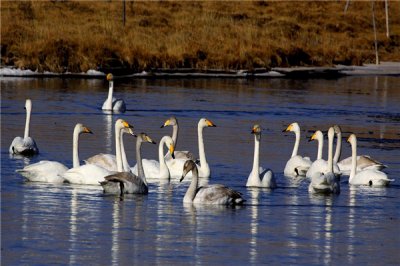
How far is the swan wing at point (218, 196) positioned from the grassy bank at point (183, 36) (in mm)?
23331

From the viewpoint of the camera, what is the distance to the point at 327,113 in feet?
93.5

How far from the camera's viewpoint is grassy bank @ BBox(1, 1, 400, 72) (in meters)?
38.4

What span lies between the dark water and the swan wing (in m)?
0.13

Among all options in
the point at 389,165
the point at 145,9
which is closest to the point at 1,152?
the point at 389,165

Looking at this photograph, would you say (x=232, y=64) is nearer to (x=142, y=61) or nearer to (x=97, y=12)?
(x=142, y=61)

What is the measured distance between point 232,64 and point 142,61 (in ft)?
11.9

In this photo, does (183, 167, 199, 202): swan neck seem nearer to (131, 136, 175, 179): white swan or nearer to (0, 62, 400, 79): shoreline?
(131, 136, 175, 179): white swan

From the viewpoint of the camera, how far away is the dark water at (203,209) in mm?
11266

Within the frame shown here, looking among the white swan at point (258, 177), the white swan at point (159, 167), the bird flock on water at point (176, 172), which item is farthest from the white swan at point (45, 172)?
the white swan at point (258, 177)

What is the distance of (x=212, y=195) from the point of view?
1430 centimetres

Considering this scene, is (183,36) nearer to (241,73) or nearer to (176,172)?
(241,73)

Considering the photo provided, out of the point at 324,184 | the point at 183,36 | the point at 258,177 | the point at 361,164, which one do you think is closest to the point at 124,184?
the point at 258,177

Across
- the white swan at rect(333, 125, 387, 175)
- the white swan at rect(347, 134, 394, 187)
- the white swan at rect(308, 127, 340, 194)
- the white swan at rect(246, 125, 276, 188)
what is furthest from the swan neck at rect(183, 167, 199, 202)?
the white swan at rect(333, 125, 387, 175)

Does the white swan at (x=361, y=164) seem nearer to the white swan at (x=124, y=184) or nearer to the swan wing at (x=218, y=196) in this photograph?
the swan wing at (x=218, y=196)
